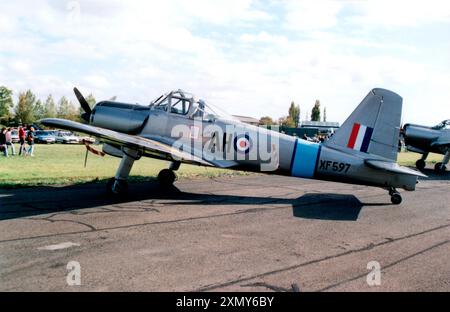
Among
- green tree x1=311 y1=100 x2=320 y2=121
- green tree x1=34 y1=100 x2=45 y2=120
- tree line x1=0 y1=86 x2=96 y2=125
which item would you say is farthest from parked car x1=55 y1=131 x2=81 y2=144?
green tree x1=311 y1=100 x2=320 y2=121

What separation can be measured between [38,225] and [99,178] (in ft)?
21.2

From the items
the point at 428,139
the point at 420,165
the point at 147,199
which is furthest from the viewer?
the point at 420,165

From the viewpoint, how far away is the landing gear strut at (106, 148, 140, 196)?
983 cm

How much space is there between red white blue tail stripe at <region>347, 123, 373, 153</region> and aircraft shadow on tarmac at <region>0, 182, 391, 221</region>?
1516 mm

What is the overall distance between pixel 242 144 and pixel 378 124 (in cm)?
357

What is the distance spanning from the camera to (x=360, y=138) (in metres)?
10.0

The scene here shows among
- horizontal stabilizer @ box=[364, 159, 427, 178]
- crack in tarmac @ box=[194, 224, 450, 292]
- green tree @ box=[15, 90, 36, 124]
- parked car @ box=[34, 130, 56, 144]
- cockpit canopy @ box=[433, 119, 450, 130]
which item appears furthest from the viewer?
green tree @ box=[15, 90, 36, 124]

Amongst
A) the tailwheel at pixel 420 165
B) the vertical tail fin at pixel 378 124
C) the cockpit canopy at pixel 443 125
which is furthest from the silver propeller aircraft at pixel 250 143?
the cockpit canopy at pixel 443 125

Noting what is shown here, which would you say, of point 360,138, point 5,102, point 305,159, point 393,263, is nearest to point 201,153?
point 305,159

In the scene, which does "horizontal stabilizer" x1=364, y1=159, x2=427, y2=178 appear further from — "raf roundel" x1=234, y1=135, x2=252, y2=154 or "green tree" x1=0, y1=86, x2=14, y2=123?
"green tree" x1=0, y1=86, x2=14, y2=123

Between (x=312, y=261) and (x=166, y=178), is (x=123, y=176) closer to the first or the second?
(x=166, y=178)

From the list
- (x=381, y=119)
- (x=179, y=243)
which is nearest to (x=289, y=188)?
(x=381, y=119)

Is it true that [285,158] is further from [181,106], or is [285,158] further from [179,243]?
[179,243]

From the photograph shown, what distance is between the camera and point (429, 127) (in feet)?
77.0
